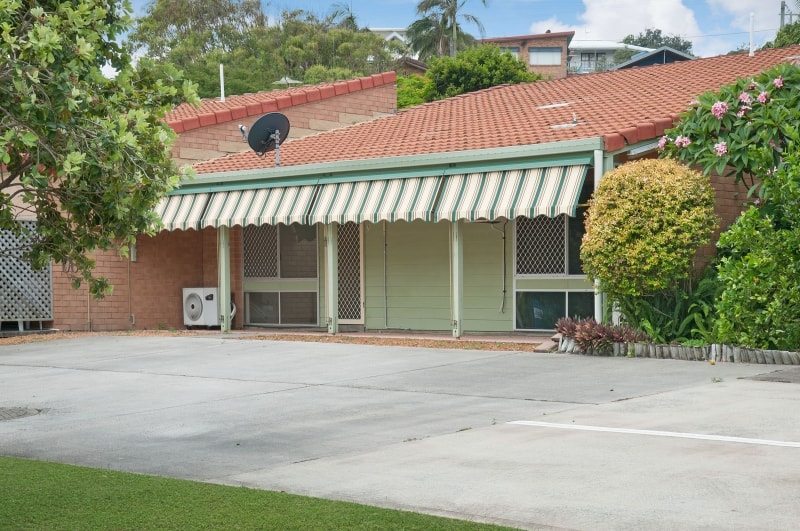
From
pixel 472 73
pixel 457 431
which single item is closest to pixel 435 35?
pixel 472 73

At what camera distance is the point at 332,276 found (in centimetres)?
1888

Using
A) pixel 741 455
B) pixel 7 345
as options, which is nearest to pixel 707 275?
pixel 741 455

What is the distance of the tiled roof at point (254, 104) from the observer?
2306 centimetres

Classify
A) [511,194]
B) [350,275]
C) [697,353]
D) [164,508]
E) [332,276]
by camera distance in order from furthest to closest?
[350,275], [332,276], [511,194], [697,353], [164,508]

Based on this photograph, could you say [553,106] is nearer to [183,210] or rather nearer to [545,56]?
[183,210]

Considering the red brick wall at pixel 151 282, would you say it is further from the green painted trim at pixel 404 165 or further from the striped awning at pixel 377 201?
the striped awning at pixel 377 201

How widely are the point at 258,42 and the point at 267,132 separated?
125 feet

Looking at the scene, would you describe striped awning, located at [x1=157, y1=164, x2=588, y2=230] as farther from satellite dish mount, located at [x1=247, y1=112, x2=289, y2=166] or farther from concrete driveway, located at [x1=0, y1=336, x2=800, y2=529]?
concrete driveway, located at [x1=0, y1=336, x2=800, y2=529]

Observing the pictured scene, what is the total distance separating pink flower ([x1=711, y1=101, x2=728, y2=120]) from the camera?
48.6 ft

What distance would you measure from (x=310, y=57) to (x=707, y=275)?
44.4 meters

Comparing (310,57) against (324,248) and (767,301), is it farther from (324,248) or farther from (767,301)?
(767,301)

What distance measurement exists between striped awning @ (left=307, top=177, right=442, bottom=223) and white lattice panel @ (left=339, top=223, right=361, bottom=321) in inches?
75.8

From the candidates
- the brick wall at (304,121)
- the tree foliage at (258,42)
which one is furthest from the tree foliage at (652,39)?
the brick wall at (304,121)

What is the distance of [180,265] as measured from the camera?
22828 millimetres
